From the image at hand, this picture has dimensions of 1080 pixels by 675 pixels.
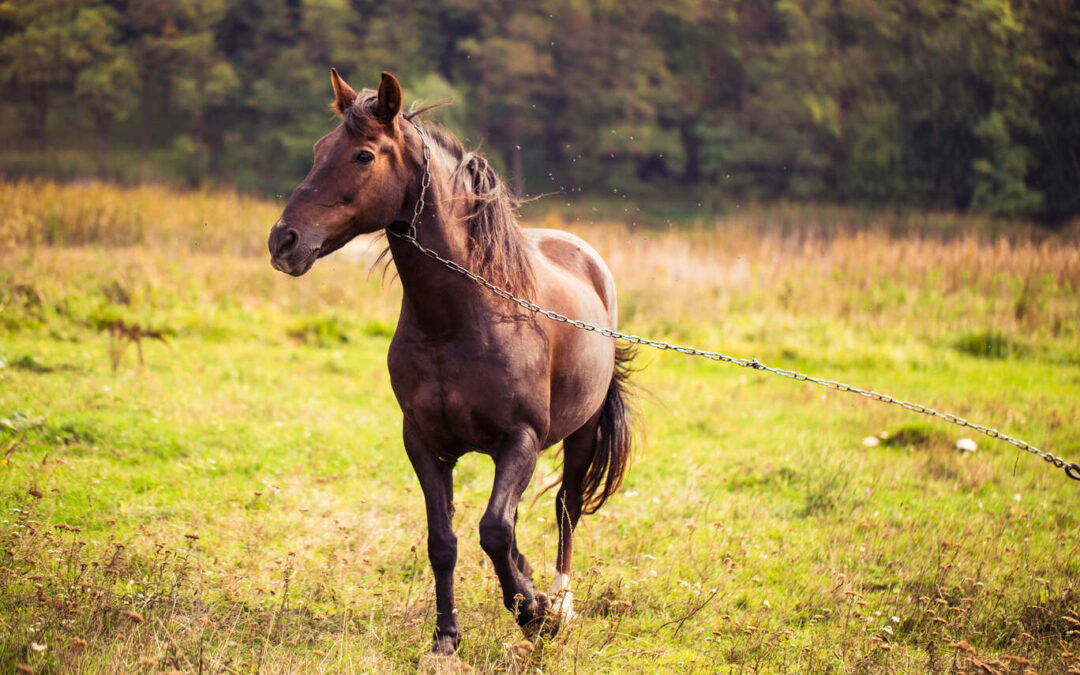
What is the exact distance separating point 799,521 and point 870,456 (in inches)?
67.4

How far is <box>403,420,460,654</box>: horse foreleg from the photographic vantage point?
3.67 meters

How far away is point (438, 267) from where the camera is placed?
11.3 ft

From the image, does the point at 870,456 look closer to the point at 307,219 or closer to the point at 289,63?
the point at 307,219

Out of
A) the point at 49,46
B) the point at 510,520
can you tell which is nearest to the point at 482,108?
the point at 49,46

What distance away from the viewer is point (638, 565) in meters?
4.97

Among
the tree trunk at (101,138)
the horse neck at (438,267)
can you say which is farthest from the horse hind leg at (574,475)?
the tree trunk at (101,138)

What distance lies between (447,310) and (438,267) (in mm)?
175

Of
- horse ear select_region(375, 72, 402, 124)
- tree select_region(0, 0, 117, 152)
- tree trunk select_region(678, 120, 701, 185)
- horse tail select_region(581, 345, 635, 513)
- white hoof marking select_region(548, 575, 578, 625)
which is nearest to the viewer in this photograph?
horse ear select_region(375, 72, 402, 124)

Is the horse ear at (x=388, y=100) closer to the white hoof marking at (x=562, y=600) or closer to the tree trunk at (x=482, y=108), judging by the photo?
the white hoof marking at (x=562, y=600)

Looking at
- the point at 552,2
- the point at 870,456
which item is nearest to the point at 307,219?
the point at 870,456

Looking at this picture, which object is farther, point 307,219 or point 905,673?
point 905,673

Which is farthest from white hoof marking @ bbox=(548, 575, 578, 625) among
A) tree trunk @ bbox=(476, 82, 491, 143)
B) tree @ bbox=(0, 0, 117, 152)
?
tree trunk @ bbox=(476, 82, 491, 143)

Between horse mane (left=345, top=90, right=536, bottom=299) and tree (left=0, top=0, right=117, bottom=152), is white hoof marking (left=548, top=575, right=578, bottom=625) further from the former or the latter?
tree (left=0, top=0, right=117, bottom=152)

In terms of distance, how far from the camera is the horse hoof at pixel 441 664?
3494 mm
